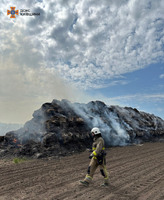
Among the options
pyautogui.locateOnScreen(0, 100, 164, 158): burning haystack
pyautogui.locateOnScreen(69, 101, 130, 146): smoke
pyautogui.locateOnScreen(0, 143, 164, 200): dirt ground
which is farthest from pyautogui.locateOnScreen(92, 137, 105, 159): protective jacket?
pyautogui.locateOnScreen(69, 101, 130, 146): smoke

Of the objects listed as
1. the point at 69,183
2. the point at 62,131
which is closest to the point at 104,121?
the point at 62,131

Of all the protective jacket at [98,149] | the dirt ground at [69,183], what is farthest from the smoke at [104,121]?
the protective jacket at [98,149]

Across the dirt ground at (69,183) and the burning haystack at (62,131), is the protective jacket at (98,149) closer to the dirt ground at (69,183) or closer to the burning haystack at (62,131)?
the dirt ground at (69,183)

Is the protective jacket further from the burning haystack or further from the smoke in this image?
the smoke

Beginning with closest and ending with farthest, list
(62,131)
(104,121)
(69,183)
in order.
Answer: (69,183) < (62,131) < (104,121)

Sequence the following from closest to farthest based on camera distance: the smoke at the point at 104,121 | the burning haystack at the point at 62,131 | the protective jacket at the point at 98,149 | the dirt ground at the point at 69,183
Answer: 1. the dirt ground at the point at 69,183
2. the protective jacket at the point at 98,149
3. the burning haystack at the point at 62,131
4. the smoke at the point at 104,121

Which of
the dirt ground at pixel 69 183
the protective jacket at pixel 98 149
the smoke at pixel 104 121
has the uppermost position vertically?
the smoke at pixel 104 121

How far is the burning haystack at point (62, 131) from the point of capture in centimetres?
1177

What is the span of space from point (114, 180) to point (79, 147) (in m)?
7.09

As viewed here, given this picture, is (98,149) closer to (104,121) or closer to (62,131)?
(62,131)

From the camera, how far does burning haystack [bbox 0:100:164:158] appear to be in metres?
11.8

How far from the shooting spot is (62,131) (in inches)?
530

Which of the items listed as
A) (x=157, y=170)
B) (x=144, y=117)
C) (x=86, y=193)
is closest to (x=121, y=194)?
(x=86, y=193)

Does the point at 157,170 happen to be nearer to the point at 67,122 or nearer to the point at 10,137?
the point at 67,122
